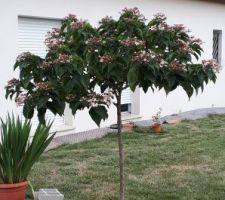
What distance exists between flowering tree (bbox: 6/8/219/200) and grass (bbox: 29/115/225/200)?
2.11 meters

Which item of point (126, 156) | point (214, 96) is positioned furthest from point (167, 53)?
point (214, 96)

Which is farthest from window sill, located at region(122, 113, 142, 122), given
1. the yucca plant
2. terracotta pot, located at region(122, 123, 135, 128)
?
the yucca plant

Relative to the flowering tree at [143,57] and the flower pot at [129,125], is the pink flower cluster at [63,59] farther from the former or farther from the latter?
the flower pot at [129,125]

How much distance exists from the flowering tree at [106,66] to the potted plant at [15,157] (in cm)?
83

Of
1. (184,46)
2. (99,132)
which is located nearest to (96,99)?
(184,46)

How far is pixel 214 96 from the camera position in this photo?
16.2 metres

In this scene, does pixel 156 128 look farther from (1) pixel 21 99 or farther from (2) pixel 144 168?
(1) pixel 21 99

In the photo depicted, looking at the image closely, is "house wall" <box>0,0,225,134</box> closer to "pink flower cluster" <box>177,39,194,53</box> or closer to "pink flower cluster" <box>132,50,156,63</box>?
"pink flower cluster" <box>177,39,194,53</box>

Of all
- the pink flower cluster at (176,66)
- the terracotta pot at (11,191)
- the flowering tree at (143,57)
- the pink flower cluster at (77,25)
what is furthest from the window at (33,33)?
the pink flower cluster at (176,66)

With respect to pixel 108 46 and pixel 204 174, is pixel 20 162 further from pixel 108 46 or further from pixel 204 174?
pixel 204 174

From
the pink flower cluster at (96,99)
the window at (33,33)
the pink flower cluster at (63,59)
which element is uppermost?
the window at (33,33)

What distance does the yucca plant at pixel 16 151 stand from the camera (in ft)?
17.2

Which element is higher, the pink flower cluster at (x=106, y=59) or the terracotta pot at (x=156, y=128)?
the pink flower cluster at (x=106, y=59)

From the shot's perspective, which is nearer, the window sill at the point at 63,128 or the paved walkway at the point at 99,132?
the paved walkway at the point at 99,132
